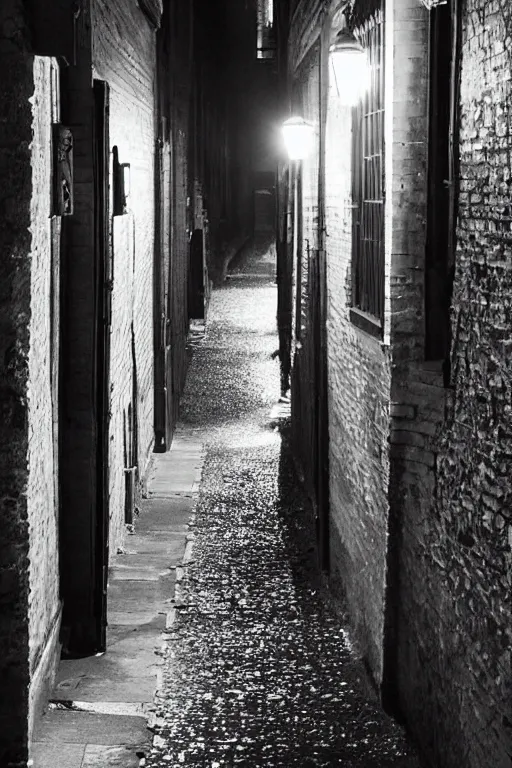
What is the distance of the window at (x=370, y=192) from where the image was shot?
6.28m

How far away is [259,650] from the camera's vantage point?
6.82 meters

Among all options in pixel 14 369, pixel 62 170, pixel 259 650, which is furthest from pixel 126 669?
pixel 62 170

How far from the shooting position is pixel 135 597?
7.86 m

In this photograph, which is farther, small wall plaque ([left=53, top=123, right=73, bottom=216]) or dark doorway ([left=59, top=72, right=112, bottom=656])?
dark doorway ([left=59, top=72, right=112, bottom=656])

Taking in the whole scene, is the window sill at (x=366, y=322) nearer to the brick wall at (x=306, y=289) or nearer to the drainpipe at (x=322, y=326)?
the drainpipe at (x=322, y=326)

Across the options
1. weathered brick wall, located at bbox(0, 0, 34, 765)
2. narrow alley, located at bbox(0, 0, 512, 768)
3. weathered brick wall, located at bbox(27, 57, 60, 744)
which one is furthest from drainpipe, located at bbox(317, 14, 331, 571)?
weathered brick wall, located at bbox(0, 0, 34, 765)

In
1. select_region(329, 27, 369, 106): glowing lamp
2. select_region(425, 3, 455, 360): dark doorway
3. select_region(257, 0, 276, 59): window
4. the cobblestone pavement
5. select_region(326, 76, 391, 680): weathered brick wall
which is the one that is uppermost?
select_region(257, 0, 276, 59): window

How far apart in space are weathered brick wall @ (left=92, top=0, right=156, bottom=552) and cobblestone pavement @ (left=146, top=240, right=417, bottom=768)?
0.99 m

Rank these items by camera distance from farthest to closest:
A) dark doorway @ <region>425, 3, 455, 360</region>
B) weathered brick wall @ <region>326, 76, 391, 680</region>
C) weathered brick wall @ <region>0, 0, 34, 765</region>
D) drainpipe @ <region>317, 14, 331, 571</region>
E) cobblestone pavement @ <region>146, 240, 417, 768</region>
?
1. drainpipe @ <region>317, 14, 331, 571</region>
2. weathered brick wall @ <region>326, 76, 391, 680</region>
3. cobblestone pavement @ <region>146, 240, 417, 768</region>
4. dark doorway @ <region>425, 3, 455, 360</region>
5. weathered brick wall @ <region>0, 0, 34, 765</region>

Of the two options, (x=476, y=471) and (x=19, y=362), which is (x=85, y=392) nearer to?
(x=19, y=362)

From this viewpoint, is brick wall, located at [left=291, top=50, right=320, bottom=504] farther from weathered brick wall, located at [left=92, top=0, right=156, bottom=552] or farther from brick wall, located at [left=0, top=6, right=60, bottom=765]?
brick wall, located at [left=0, top=6, right=60, bottom=765]

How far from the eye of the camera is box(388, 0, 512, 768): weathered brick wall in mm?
4074

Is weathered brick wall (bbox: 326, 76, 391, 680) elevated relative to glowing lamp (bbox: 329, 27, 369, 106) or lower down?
lower down

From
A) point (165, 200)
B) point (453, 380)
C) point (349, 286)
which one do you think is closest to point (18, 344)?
point (453, 380)
